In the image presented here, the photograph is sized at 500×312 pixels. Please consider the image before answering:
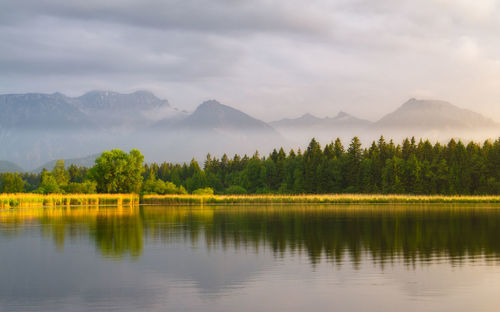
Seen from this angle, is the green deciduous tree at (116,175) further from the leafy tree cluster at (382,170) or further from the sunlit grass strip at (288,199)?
the leafy tree cluster at (382,170)

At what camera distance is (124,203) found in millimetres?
81500

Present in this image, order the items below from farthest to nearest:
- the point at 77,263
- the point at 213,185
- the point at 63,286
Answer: the point at 213,185, the point at 77,263, the point at 63,286

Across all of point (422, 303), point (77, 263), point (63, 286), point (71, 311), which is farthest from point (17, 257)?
point (422, 303)

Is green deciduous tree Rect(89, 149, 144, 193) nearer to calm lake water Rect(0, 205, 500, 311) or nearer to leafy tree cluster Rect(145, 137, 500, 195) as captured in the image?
leafy tree cluster Rect(145, 137, 500, 195)

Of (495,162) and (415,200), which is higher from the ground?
(495,162)

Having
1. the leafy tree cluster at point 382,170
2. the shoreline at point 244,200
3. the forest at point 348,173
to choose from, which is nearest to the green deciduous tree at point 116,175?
the forest at point 348,173

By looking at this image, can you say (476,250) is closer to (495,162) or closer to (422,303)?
(422,303)

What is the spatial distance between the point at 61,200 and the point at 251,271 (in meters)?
59.3

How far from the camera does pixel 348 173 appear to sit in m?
124

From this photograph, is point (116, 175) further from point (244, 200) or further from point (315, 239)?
point (315, 239)

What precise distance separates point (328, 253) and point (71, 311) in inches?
483

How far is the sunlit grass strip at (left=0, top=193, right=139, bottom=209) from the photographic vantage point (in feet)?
212

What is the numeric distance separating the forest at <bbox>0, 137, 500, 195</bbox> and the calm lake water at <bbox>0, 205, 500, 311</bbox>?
198 feet

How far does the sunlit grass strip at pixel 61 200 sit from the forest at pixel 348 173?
29.6 feet
